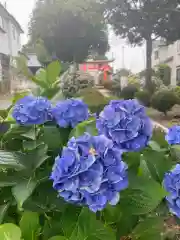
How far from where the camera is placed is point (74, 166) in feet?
2.32

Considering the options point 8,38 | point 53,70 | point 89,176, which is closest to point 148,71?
point 8,38

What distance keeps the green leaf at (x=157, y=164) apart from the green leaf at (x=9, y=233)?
0.36 metres

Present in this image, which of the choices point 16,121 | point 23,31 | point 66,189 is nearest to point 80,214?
point 66,189

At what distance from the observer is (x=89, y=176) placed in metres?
Answer: 0.71

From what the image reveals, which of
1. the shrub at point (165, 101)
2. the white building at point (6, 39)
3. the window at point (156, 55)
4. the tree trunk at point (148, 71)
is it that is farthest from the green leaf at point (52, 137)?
the window at point (156, 55)

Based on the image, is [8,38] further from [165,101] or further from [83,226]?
[83,226]

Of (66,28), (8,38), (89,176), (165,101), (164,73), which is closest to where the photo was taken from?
(89,176)

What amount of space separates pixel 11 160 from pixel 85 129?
0.20 metres

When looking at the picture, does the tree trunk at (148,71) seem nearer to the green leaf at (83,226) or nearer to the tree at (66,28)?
the tree at (66,28)

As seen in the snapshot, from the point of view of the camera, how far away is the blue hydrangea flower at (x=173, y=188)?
84cm

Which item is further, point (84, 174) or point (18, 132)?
point (18, 132)

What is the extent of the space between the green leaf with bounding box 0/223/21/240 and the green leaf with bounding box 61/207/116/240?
0.38 feet

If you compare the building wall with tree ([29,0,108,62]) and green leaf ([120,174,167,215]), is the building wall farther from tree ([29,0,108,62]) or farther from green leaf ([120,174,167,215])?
green leaf ([120,174,167,215])

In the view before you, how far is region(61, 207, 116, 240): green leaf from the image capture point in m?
0.78
